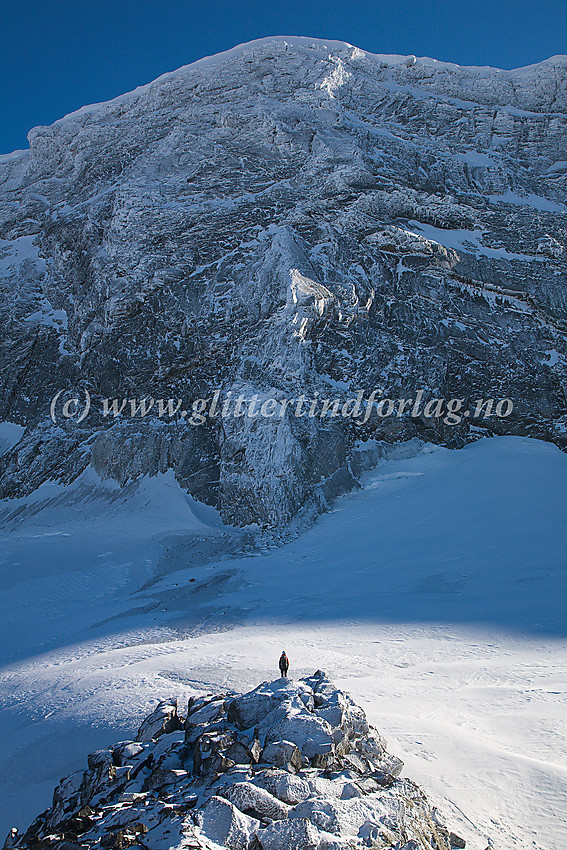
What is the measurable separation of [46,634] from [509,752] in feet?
46.9

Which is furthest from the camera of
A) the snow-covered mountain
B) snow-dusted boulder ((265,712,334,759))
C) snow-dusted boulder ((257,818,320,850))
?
the snow-covered mountain

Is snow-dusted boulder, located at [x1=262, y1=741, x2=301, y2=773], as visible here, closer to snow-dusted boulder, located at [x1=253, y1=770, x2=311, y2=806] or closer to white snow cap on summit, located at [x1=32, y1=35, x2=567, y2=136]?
snow-dusted boulder, located at [x1=253, y1=770, x2=311, y2=806]

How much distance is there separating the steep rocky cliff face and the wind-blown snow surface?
241cm

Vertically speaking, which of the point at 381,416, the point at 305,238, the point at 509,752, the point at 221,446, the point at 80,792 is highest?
the point at 305,238

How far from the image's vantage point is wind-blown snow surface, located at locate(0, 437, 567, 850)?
851 cm

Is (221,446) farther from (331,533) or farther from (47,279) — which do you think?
(47,279)

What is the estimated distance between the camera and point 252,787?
6.15m

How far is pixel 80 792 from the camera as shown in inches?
283

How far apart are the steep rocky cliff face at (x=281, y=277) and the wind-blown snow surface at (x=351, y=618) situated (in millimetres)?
2413

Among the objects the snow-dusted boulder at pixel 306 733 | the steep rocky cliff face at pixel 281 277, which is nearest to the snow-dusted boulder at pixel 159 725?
the snow-dusted boulder at pixel 306 733

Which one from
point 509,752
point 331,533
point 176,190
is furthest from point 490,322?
point 509,752

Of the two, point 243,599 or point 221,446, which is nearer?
point 243,599

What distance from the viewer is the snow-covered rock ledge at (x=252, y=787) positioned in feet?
18.7

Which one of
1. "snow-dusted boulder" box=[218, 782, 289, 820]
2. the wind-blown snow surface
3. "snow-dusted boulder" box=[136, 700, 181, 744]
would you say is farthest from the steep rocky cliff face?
"snow-dusted boulder" box=[218, 782, 289, 820]
